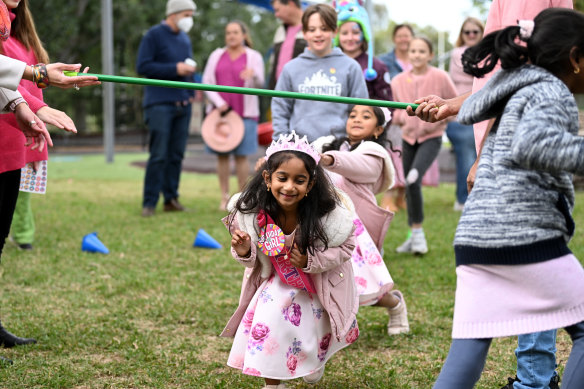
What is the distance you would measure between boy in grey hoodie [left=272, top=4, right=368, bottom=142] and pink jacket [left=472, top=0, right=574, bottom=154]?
5.34ft

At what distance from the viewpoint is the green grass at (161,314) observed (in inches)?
146

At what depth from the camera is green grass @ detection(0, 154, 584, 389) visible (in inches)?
146

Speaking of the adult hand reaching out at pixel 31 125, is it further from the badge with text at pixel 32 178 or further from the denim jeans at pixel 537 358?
the denim jeans at pixel 537 358

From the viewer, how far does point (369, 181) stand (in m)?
4.26

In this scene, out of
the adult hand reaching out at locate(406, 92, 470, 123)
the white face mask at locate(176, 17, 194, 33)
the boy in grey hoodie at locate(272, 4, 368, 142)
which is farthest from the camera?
the white face mask at locate(176, 17, 194, 33)

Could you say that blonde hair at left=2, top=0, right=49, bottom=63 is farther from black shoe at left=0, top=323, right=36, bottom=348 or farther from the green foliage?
the green foliage

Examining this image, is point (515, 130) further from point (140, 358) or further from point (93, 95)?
point (93, 95)

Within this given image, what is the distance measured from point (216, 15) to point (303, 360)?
35.1 m

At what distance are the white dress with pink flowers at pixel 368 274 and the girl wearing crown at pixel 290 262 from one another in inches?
23.5

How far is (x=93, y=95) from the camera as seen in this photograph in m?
35.4

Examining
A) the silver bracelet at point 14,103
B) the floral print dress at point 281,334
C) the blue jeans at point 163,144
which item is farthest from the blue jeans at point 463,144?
the silver bracelet at point 14,103

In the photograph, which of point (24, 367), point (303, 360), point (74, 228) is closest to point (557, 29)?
point (303, 360)

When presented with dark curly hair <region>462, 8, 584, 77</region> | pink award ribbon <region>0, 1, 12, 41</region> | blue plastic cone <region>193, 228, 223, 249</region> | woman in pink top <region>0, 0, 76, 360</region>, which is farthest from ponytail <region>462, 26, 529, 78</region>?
blue plastic cone <region>193, 228, 223, 249</region>

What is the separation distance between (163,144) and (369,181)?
504 cm
